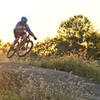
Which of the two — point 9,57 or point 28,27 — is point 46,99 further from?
point 9,57

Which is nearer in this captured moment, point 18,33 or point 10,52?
point 18,33

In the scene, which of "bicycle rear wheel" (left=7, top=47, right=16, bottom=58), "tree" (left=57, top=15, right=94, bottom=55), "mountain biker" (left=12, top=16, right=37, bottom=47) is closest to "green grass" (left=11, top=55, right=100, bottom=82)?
"mountain biker" (left=12, top=16, right=37, bottom=47)

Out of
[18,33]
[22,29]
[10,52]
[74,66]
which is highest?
[22,29]

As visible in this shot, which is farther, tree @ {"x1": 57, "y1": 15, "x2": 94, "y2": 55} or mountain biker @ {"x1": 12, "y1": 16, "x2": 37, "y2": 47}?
tree @ {"x1": 57, "y1": 15, "x2": 94, "y2": 55}

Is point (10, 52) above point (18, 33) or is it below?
below

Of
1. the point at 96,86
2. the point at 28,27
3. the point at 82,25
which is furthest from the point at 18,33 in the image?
the point at 82,25

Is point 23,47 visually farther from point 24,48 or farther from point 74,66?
point 74,66

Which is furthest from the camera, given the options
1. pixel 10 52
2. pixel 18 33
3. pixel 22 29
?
pixel 10 52

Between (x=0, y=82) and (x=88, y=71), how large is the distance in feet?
17.1

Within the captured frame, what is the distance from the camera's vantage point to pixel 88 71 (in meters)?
12.7

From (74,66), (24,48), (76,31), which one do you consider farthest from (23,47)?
(76,31)

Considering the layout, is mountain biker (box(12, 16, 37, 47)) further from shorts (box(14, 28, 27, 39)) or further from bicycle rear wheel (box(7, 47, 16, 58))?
bicycle rear wheel (box(7, 47, 16, 58))

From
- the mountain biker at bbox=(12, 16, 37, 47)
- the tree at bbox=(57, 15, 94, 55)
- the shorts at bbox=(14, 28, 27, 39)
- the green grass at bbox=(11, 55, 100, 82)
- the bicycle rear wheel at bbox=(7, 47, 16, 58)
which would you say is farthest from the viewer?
the tree at bbox=(57, 15, 94, 55)

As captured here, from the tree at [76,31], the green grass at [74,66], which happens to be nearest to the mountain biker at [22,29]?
the green grass at [74,66]
